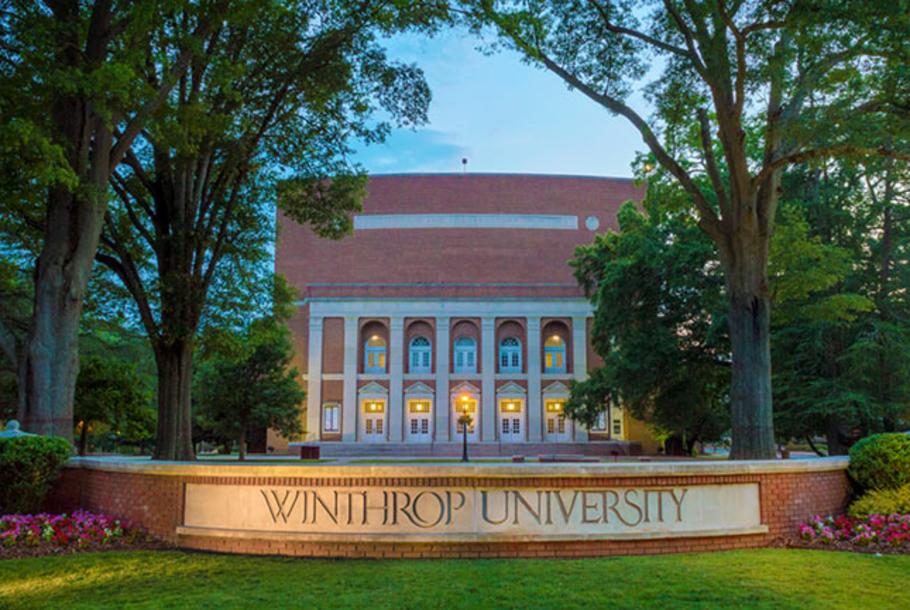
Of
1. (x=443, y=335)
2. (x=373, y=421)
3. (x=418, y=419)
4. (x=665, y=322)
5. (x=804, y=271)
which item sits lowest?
(x=373, y=421)

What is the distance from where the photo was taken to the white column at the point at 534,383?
4797 cm

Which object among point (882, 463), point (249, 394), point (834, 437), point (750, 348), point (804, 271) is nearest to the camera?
point (882, 463)

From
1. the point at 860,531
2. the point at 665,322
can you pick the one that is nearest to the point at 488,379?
the point at 665,322

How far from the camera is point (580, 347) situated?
163 feet

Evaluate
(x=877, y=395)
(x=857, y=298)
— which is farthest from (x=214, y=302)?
(x=877, y=395)

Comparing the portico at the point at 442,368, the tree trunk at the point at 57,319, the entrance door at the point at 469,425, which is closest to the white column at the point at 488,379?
the portico at the point at 442,368

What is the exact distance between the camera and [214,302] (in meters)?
19.7

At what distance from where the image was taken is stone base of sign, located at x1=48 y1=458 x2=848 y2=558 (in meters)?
8.48

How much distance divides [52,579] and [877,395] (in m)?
23.6

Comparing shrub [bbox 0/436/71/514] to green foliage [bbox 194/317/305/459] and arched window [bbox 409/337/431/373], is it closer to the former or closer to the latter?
green foliage [bbox 194/317/305/459]

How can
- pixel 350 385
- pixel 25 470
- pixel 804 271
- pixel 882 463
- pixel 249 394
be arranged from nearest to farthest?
1. pixel 882 463
2. pixel 25 470
3. pixel 804 271
4. pixel 249 394
5. pixel 350 385

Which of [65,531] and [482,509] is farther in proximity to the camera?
[65,531]

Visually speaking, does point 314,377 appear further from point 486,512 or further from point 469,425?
point 486,512

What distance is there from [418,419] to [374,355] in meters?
5.48
